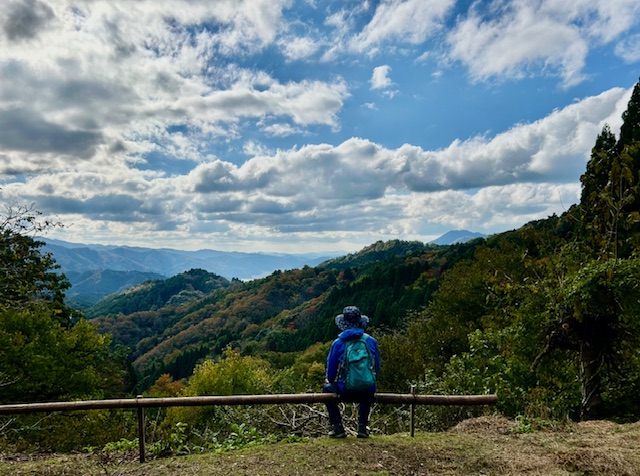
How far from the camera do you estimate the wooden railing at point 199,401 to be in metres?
5.52

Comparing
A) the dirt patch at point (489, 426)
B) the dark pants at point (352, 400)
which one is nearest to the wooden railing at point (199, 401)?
the dark pants at point (352, 400)

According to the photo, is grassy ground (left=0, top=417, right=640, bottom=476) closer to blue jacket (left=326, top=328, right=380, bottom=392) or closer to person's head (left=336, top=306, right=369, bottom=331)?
blue jacket (left=326, top=328, right=380, bottom=392)

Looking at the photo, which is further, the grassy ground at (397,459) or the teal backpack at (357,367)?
the teal backpack at (357,367)

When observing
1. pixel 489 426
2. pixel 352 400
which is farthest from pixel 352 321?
pixel 489 426

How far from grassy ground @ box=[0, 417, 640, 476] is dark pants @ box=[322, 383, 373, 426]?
309 millimetres

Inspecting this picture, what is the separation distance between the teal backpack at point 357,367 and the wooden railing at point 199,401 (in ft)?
1.25

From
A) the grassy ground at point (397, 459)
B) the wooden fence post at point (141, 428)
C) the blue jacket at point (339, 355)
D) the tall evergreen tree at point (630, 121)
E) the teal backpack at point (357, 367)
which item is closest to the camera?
the grassy ground at point (397, 459)

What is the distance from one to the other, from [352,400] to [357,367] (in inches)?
22.4

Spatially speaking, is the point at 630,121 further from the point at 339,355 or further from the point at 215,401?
the point at 215,401

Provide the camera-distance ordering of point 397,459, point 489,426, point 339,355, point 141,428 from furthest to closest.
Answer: point 489,426 < point 339,355 < point 141,428 < point 397,459

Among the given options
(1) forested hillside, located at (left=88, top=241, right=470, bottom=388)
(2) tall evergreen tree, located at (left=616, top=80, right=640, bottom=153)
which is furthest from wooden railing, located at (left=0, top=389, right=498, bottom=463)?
(1) forested hillside, located at (left=88, top=241, right=470, bottom=388)

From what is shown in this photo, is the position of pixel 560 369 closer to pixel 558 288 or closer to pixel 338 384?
pixel 558 288

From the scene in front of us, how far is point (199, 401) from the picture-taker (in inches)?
224

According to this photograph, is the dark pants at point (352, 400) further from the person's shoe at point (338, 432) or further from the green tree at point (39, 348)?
the green tree at point (39, 348)
